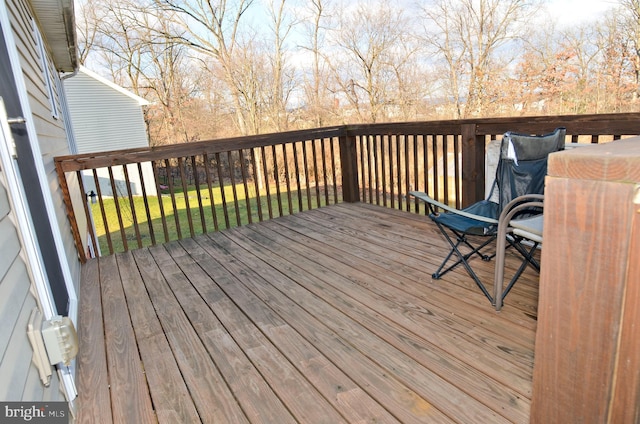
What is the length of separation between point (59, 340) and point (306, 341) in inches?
41.8

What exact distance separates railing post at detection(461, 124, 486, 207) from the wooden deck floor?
1.98ft

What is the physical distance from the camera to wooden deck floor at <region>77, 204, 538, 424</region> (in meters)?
1.51

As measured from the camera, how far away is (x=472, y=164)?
10.9 feet

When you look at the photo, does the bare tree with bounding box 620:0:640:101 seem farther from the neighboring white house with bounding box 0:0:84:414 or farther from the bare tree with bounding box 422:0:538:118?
the neighboring white house with bounding box 0:0:84:414

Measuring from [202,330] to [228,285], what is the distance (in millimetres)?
589

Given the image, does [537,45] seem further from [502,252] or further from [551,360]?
[551,360]

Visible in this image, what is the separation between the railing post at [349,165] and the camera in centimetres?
477

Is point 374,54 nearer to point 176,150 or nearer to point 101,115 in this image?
point 101,115

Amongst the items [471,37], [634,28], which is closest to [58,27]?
[471,37]

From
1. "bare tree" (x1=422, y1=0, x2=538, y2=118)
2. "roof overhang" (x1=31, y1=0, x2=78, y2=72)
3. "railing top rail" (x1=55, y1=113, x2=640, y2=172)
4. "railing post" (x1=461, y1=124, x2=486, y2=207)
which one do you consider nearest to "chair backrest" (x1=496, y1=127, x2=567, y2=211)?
"railing top rail" (x1=55, y1=113, x2=640, y2=172)

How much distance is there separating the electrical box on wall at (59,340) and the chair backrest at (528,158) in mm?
2409

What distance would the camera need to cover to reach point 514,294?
2.25 meters

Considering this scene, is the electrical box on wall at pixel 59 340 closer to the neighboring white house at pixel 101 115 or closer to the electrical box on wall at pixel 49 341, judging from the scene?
the electrical box on wall at pixel 49 341

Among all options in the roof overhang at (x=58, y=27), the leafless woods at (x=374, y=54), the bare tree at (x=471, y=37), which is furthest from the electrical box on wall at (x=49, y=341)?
the bare tree at (x=471, y=37)
